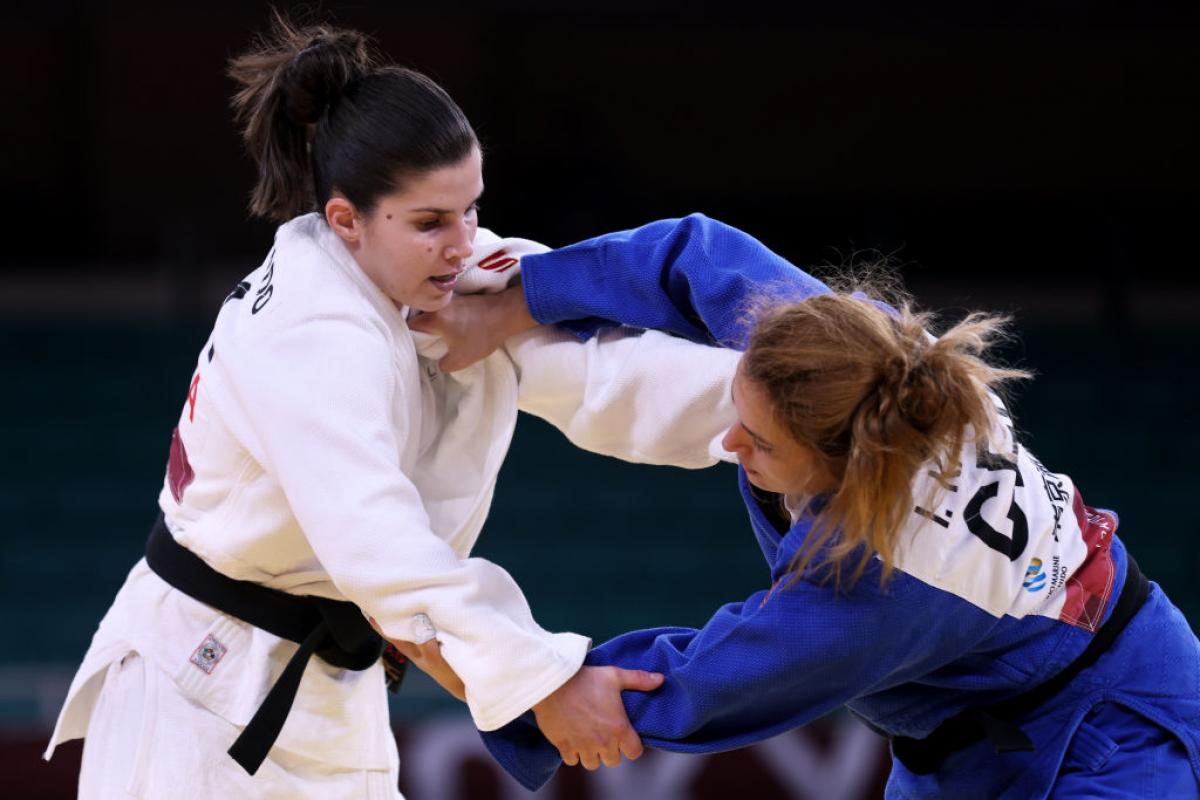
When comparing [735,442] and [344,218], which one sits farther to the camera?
[344,218]

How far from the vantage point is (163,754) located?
A: 2133 mm

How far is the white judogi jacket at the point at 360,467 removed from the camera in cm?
191

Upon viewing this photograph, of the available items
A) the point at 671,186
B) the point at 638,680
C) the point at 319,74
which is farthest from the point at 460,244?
the point at 671,186

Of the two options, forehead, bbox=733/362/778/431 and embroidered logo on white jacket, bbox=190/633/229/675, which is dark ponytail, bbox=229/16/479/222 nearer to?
forehead, bbox=733/362/778/431

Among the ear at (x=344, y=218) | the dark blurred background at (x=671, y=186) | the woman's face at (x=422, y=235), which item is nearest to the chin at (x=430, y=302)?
the woman's face at (x=422, y=235)

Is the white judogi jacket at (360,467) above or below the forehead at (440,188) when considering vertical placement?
below

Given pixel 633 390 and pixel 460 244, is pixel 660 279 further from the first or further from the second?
pixel 460 244

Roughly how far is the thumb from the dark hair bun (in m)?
0.89

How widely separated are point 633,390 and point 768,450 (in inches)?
15.6

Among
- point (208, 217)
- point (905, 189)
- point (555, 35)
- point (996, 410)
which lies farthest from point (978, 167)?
point (996, 410)

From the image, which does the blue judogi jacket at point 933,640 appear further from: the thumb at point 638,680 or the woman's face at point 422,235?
the woman's face at point 422,235

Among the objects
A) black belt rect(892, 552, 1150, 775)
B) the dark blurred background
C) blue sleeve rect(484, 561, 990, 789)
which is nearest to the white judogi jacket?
blue sleeve rect(484, 561, 990, 789)

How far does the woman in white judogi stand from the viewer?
6.31 ft

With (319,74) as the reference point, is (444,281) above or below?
below
